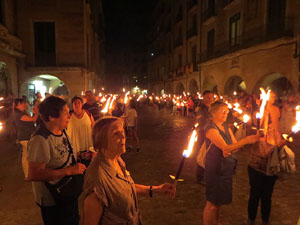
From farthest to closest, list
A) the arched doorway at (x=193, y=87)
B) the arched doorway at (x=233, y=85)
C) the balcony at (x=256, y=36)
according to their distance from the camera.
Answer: the arched doorway at (x=193, y=87)
the arched doorway at (x=233, y=85)
the balcony at (x=256, y=36)

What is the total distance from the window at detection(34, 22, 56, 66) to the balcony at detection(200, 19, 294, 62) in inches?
515

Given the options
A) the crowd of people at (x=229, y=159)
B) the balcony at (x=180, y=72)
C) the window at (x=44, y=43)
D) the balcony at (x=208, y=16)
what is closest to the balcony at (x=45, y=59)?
the window at (x=44, y=43)

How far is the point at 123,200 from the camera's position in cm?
185

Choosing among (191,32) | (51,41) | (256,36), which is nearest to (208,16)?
(191,32)

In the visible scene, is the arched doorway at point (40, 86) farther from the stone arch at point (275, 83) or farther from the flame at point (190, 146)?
the flame at point (190, 146)

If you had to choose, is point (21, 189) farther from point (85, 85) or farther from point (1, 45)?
point (85, 85)

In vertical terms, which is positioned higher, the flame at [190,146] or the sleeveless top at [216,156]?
the flame at [190,146]

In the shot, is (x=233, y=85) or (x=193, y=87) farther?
(x=193, y=87)

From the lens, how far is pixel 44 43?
1892 centimetres

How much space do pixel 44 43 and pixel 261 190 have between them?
1916 centimetres

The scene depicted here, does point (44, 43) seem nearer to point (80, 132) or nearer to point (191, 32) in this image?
point (191, 32)

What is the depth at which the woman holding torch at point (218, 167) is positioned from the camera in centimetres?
322

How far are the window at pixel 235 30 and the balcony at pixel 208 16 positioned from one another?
8.65ft

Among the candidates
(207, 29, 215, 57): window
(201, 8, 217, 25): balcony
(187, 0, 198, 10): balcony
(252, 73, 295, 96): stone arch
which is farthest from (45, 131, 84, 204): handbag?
(187, 0, 198, 10): balcony
